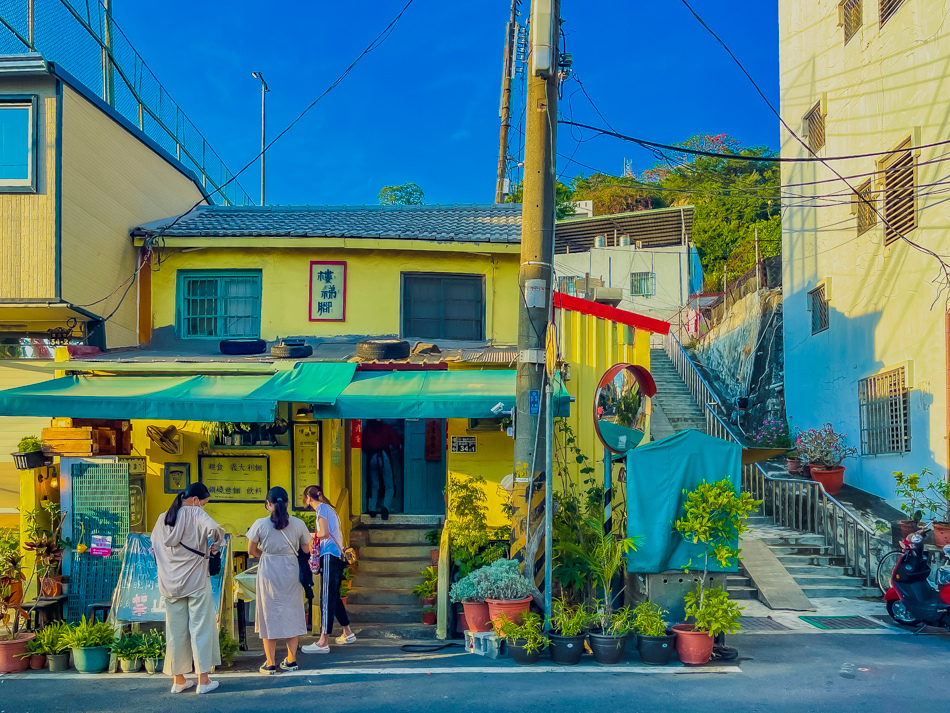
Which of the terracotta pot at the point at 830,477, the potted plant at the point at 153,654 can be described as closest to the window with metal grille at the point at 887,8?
the terracotta pot at the point at 830,477

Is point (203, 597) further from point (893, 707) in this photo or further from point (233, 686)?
point (893, 707)

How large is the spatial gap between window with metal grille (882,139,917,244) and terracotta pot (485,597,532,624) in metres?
9.54

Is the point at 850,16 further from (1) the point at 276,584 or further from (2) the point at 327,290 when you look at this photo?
(1) the point at 276,584

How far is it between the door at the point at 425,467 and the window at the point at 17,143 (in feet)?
23.0

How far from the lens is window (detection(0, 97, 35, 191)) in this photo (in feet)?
37.9

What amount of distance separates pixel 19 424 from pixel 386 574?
628 cm

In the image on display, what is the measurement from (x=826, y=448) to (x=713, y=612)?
8.53m

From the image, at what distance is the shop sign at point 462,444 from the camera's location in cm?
1084

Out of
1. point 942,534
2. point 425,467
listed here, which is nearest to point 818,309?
point 942,534

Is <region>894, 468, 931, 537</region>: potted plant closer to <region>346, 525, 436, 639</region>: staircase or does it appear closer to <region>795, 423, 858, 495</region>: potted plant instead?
<region>795, 423, 858, 495</region>: potted plant

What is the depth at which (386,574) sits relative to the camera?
11.2 metres

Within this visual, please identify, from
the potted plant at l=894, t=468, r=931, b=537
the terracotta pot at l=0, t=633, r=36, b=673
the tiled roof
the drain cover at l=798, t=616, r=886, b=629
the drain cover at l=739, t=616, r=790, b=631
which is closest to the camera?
the terracotta pot at l=0, t=633, r=36, b=673

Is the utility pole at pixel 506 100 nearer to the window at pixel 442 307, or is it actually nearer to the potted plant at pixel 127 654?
the window at pixel 442 307

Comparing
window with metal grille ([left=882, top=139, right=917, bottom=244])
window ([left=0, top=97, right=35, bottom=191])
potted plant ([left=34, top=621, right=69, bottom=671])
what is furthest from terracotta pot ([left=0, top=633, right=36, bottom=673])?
window with metal grille ([left=882, top=139, right=917, bottom=244])
